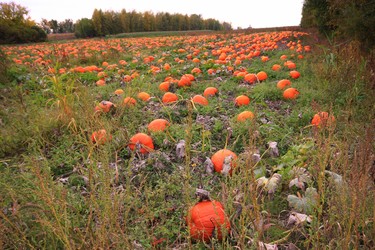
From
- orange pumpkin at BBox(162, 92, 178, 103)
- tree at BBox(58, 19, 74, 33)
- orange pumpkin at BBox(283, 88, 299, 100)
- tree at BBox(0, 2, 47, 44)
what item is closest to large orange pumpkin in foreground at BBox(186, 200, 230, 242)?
orange pumpkin at BBox(162, 92, 178, 103)

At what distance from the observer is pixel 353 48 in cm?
535

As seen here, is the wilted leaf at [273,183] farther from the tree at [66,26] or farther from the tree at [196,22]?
the tree at [66,26]

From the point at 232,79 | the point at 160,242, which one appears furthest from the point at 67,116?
the point at 232,79

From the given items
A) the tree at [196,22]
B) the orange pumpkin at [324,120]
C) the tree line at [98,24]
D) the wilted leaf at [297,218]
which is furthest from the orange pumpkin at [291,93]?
the tree at [196,22]

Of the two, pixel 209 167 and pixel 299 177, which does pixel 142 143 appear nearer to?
pixel 209 167

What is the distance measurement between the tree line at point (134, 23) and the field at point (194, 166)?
39.6 meters

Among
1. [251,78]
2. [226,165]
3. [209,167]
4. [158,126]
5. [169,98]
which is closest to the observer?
[226,165]

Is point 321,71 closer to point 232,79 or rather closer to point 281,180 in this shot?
point 232,79

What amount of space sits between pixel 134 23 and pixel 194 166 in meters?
52.2

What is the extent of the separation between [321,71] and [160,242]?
448 centimetres

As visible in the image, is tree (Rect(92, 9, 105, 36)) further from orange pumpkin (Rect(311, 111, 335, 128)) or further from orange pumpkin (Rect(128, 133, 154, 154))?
orange pumpkin (Rect(311, 111, 335, 128))

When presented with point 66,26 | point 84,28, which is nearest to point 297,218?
point 84,28

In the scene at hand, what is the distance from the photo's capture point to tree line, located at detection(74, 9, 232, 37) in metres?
41.5

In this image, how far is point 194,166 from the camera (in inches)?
114
